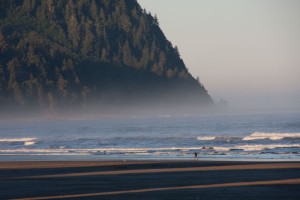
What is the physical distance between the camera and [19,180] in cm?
2869

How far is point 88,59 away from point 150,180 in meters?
125

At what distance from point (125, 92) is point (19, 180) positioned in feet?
370

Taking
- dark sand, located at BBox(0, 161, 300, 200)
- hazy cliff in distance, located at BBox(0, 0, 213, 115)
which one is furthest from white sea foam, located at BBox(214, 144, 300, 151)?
hazy cliff in distance, located at BBox(0, 0, 213, 115)

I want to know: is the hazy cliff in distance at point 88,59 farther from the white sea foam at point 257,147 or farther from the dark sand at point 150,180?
the dark sand at point 150,180

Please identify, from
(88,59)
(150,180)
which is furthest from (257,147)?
(88,59)

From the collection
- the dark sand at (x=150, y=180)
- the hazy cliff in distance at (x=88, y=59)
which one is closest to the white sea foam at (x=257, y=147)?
the dark sand at (x=150, y=180)

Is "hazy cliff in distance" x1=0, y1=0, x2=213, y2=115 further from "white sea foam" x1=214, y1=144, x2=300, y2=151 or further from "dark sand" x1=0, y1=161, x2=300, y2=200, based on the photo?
"dark sand" x1=0, y1=161, x2=300, y2=200

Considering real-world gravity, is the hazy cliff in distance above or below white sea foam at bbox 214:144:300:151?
above

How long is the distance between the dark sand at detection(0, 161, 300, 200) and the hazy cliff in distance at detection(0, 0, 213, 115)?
319ft

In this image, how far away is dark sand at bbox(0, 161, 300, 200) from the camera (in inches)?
929

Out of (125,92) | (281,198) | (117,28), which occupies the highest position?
(117,28)

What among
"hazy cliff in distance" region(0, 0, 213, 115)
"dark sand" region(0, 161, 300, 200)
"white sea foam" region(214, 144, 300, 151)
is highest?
"hazy cliff in distance" region(0, 0, 213, 115)

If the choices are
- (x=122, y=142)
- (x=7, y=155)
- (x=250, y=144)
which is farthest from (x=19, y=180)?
(x=122, y=142)

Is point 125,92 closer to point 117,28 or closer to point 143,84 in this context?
point 143,84
